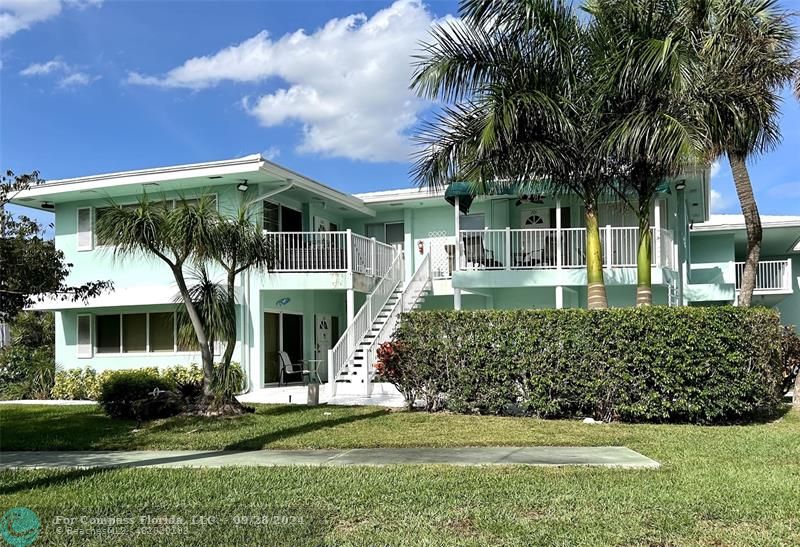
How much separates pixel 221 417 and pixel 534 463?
19.7ft

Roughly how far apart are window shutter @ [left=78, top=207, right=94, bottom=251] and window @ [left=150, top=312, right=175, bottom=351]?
2816 millimetres

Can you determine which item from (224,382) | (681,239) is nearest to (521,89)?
(224,382)

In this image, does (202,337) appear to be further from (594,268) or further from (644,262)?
(644,262)

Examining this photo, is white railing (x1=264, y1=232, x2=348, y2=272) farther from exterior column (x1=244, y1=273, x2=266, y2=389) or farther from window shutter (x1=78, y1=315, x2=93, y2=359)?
window shutter (x1=78, y1=315, x2=93, y2=359)

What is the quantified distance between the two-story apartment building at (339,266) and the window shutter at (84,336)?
0.03 m

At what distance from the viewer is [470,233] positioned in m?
18.2

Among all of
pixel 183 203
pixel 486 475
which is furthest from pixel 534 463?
pixel 183 203

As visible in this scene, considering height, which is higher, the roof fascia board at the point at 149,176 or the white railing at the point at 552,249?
the roof fascia board at the point at 149,176

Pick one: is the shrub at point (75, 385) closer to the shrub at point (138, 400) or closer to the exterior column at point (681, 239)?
the shrub at point (138, 400)

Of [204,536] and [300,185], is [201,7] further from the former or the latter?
[204,536]

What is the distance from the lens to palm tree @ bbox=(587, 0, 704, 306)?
1177 cm

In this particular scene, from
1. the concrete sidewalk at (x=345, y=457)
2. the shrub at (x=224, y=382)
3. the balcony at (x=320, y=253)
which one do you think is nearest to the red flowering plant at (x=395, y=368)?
the shrub at (x=224, y=382)

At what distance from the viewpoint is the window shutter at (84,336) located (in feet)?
64.1

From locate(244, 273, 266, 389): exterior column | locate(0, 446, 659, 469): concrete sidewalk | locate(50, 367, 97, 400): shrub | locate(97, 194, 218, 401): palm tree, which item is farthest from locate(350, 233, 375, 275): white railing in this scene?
locate(0, 446, 659, 469): concrete sidewalk
